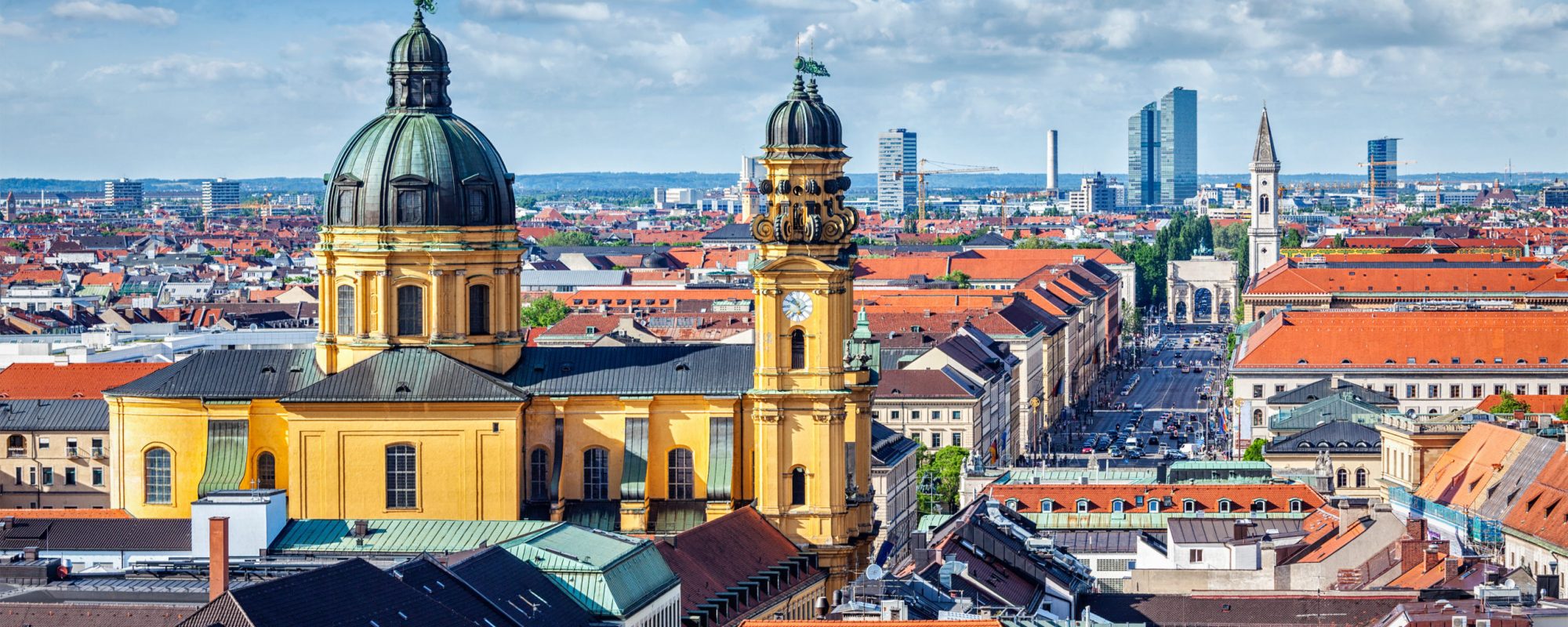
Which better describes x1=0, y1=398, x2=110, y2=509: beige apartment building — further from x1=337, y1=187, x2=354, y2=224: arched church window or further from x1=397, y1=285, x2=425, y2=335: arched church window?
x1=397, y1=285, x2=425, y2=335: arched church window

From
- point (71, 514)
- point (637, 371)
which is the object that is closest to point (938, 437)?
point (637, 371)

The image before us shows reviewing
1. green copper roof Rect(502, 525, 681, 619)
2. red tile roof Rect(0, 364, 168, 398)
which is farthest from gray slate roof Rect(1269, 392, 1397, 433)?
green copper roof Rect(502, 525, 681, 619)

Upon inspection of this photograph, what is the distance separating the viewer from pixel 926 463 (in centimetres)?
13812

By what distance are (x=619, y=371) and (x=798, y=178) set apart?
26.2ft

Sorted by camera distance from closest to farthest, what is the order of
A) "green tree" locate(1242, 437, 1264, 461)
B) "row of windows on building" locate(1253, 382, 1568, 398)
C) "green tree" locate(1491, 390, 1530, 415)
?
"green tree" locate(1242, 437, 1264, 461), "green tree" locate(1491, 390, 1530, 415), "row of windows on building" locate(1253, 382, 1568, 398)

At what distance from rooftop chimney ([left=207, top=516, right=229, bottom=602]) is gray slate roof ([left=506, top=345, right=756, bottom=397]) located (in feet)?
58.7

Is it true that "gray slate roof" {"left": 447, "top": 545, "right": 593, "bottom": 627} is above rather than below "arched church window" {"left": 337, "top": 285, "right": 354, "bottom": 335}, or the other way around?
below

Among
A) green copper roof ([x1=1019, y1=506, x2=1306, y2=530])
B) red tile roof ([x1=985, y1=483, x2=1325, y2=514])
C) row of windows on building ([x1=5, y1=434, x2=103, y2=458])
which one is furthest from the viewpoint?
row of windows on building ([x1=5, y1=434, x2=103, y2=458])

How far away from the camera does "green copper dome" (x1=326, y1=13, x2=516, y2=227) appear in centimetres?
8856

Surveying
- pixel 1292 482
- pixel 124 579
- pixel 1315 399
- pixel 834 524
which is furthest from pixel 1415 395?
pixel 124 579

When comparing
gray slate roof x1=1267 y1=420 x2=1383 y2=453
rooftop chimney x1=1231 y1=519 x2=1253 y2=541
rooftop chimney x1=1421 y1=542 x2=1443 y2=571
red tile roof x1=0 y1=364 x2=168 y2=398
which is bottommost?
rooftop chimney x1=1421 y1=542 x2=1443 y2=571

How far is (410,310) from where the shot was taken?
89000 millimetres

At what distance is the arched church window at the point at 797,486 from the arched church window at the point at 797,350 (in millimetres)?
3061

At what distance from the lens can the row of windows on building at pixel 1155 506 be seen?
3999 inches
